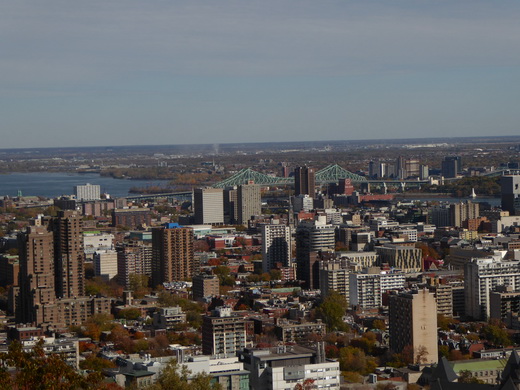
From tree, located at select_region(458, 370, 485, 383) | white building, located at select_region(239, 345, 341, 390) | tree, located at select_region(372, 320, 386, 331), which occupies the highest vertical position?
white building, located at select_region(239, 345, 341, 390)

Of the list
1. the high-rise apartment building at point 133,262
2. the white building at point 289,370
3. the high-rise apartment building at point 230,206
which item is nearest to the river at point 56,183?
the high-rise apartment building at point 230,206

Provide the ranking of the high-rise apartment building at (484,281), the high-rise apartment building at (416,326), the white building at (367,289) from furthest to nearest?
the white building at (367,289) < the high-rise apartment building at (484,281) < the high-rise apartment building at (416,326)

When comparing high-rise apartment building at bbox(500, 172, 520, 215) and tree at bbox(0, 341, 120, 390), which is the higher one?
tree at bbox(0, 341, 120, 390)

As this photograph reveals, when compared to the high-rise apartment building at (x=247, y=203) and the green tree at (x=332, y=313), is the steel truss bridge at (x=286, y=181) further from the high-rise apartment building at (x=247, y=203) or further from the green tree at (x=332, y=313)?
the green tree at (x=332, y=313)

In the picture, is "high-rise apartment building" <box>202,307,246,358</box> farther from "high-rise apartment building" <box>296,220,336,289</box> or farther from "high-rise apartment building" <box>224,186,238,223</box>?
"high-rise apartment building" <box>224,186,238,223</box>

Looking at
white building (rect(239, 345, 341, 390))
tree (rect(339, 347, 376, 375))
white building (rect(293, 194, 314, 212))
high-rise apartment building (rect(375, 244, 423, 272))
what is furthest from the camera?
white building (rect(293, 194, 314, 212))

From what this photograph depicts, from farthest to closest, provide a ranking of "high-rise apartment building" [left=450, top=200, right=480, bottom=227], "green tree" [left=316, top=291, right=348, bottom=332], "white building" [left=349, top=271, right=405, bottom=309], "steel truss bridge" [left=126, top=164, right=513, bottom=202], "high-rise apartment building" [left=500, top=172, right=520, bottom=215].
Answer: "steel truss bridge" [left=126, top=164, right=513, bottom=202] → "high-rise apartment building" [left=500, top=172, right=520, bottom=215] → "high-rise apartment building" [left=450, top=200, right=480, bottom=227] → "white building" [left=349, top=271, right=405, bottom=309] → "green tree" [left=316, top=291, right=348, bottom=332]

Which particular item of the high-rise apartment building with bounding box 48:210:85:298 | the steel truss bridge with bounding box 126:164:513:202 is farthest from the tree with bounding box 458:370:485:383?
the steel truss bridge with bounding box 126:164:513:202
